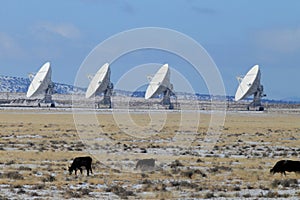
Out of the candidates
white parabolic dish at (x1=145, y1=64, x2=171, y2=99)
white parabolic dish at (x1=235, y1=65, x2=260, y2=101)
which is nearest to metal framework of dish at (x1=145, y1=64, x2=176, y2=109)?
white parabolic dish at (x1=145, y1=64, x2=171, y2=99)

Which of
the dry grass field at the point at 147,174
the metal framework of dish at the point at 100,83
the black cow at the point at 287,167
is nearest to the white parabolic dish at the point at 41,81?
the metal framework of dish at the point at 100,83

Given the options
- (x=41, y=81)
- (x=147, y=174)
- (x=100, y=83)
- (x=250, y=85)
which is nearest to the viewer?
(x=147, y=174)

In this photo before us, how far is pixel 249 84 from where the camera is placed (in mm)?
Answer: 133000

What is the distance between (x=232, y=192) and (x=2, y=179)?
826 centimetres

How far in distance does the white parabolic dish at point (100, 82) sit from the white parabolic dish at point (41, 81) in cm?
1161

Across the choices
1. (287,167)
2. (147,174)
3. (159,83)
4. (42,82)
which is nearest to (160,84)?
(159,83)

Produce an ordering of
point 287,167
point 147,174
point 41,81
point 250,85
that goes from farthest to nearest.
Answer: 1. point 41,81
2. point 250,85
3. point 147,174
4. point 287,167

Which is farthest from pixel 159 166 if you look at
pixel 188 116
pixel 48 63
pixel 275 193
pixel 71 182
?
pixel 48 63

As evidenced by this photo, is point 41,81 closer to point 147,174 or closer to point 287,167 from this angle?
point 147,174

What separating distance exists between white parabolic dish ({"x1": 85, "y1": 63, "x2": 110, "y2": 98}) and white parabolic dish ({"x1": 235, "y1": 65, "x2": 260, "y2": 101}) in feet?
87.2

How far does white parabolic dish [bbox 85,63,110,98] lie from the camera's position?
137 m

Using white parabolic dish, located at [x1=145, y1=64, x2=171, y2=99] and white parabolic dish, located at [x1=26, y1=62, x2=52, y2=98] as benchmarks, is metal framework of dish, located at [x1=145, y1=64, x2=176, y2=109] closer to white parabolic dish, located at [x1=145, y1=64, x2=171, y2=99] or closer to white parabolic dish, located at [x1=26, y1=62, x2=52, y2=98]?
white parabolic dish, located at [x1=145, y1=64, x2=171, y2=99]

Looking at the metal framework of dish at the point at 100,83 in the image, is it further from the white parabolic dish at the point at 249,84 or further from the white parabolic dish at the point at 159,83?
the white parabolic dish at the point at 249,84

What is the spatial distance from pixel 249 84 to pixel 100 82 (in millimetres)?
29877
